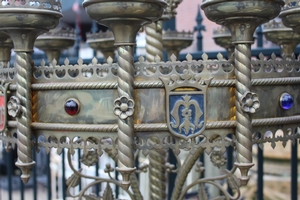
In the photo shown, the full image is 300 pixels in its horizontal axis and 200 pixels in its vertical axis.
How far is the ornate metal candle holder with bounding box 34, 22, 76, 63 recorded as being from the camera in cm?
151

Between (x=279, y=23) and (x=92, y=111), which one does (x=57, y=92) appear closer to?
(x=92, y=111)

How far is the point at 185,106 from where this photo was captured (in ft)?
2.72

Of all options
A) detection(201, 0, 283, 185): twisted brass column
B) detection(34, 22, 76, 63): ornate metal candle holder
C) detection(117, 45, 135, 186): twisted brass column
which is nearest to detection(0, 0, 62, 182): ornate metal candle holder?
detection(117, 45, 135, 186): twisted brass column

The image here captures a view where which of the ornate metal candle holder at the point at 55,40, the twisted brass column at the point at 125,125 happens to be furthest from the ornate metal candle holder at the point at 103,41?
the twisted brass column at the point at 125,125

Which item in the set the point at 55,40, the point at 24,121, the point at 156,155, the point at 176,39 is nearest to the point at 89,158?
the point at 156,155

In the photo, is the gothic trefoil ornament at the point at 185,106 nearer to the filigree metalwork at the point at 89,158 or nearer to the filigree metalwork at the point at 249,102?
the filigree metalwork at the point at 249,102

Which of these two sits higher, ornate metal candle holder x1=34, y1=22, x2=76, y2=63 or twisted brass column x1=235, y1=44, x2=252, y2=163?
ornate metal candle holder x1=34, y1=22, x2=76, y2=63

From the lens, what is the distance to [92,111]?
2.82 ft

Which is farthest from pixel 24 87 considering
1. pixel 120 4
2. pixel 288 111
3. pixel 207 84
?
pixel 288 111

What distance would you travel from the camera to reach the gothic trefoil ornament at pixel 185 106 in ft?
2.71

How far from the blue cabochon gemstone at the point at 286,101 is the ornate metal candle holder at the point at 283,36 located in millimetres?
550

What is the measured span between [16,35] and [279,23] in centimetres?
89

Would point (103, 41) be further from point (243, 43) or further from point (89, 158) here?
point (243, 43)

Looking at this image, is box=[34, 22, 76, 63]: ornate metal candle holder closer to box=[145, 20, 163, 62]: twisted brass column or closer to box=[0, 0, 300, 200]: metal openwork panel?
box=[145, 20, 163, 62]: twisted brass column
